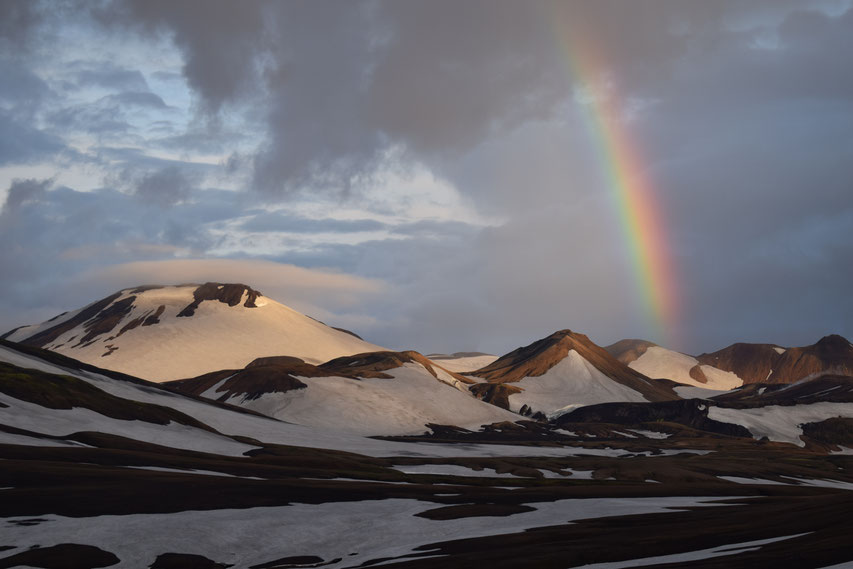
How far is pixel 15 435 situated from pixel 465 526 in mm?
56802

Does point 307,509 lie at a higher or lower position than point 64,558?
higher

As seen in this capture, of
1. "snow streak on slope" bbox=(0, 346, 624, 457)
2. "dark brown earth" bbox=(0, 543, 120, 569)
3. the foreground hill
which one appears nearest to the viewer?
"dark brown earth" bbox=(0, 543, 120, 569)

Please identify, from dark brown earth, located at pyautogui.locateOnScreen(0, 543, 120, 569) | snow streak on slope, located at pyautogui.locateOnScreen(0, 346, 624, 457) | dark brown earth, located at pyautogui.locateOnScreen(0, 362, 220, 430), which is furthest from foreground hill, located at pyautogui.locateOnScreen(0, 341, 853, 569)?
snow streak on slope, located at pyautogui.locateOnScreen(0, 346, 624, 457)

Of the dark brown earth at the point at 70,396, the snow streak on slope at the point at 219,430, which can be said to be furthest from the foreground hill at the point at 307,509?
the snow streak on slope at the point at 219,430

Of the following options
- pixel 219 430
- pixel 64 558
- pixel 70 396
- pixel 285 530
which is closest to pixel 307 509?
pixel 285 530

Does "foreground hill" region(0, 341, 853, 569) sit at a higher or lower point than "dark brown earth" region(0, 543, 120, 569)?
higher

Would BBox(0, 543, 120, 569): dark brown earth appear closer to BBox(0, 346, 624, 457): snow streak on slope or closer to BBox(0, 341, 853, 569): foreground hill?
BBox(0, 341, 853, 569): foreground hill

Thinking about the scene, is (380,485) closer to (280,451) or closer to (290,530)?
(290,530)

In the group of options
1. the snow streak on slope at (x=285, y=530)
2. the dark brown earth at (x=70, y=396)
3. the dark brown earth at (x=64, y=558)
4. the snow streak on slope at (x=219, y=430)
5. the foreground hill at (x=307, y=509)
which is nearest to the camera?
the dark brown earth at (x=64, y=558)

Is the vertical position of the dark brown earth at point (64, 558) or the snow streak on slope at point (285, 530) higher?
the snow streak on slope at point (285, 530)

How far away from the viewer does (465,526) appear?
65.0 meters

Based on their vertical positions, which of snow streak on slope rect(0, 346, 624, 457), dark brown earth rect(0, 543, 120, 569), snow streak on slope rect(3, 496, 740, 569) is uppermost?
snow streak on slope rect(0, 346, 624, 457)

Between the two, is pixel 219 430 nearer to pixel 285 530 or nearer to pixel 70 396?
pixel 70 396

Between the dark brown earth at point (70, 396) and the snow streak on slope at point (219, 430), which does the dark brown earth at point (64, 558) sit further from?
the dark brown earth at point (70, 396)
